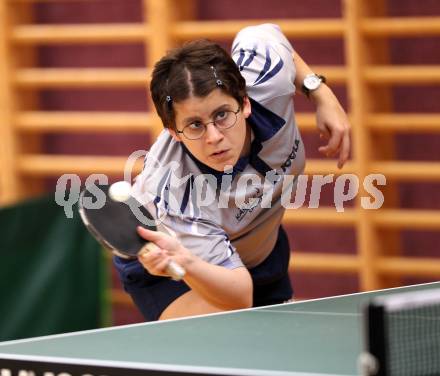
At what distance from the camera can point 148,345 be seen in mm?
2121

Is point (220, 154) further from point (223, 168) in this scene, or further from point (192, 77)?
point (192, 77)

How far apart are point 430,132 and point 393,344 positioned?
8.72 ft

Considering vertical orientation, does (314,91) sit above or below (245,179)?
above

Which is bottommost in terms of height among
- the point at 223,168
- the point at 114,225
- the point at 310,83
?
the point at 114,225

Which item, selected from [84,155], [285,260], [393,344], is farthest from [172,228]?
[84,155]

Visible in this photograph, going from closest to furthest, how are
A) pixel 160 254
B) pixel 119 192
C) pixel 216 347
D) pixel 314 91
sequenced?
pixel 216 347 → pixel 160 254 → pixel 119 192 → pixel 314 91

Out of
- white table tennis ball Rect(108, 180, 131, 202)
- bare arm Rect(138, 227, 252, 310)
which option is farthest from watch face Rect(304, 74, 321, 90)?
Answer: white table tennis ball Rect(108, 180, 131, 202)

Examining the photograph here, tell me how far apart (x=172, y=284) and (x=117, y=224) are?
739mm

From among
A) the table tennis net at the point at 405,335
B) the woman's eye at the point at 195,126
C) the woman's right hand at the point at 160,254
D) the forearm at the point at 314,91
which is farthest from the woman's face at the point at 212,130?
the table tennis net at the point at 405,335

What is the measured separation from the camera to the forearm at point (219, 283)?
2.33 metres

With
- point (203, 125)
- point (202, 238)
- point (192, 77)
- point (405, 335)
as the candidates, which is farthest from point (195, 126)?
point (405, 335)

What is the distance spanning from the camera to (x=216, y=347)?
2.08 meters

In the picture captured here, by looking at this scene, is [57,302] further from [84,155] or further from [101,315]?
[84,155]

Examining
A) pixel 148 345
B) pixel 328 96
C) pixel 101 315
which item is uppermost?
pixel 328 96
